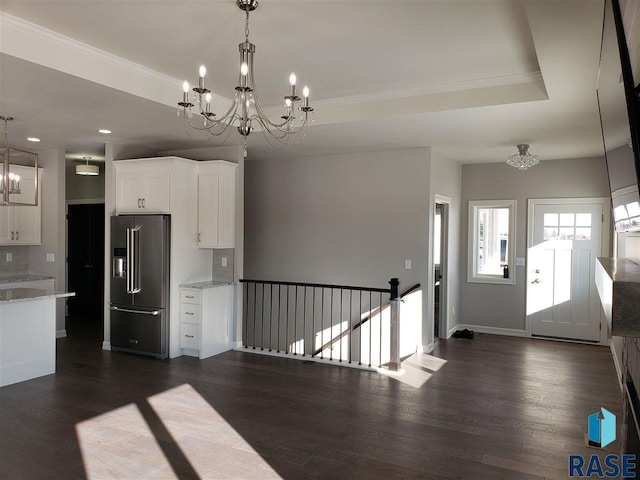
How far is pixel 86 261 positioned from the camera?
8562 mm

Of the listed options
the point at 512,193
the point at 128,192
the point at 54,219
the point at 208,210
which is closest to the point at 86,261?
the point at 54,219

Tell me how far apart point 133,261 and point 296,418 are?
116 inches

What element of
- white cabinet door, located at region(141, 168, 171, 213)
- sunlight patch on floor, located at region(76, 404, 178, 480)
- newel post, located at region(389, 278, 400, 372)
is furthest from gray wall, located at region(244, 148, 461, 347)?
sunlight patch on floor, located at region(76, 404, 178, 480)

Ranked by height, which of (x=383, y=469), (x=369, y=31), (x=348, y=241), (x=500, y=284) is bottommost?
(x=383, y=469)

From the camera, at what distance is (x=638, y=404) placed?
192 centimetres

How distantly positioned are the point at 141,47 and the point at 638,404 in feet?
12.1

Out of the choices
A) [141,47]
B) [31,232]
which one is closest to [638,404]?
[141,47]

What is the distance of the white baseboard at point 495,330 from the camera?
719 cm

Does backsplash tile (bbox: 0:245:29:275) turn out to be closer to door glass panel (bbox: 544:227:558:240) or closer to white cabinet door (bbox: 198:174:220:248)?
white cabinet door (bbox: 198:174:220:248)

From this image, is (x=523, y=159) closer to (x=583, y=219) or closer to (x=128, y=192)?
(x=583, y=219)

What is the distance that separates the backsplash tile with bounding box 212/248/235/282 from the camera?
244 inches

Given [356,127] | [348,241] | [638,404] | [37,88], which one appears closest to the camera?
[638,404]

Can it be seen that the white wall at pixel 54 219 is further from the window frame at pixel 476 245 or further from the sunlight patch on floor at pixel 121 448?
the window frame at pixel 476 245

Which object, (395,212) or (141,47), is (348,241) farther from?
(141,47)
